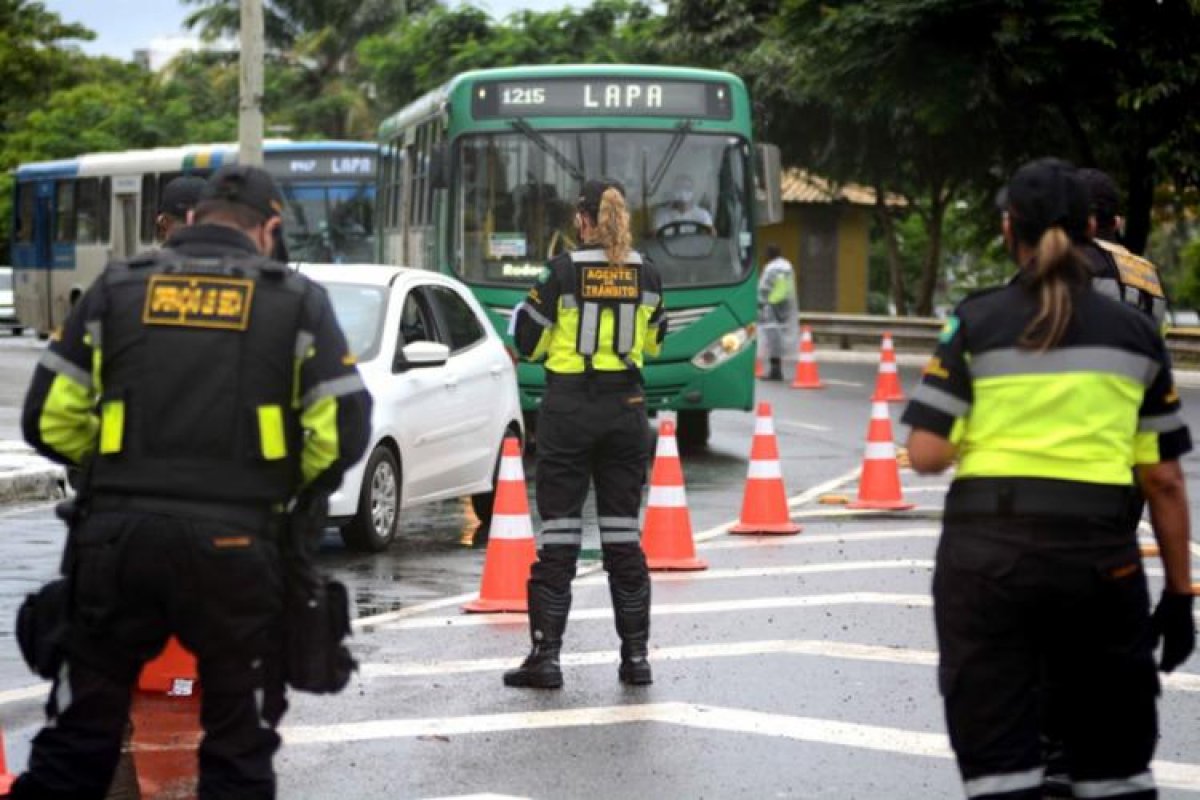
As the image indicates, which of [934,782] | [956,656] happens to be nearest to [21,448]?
[934,782]

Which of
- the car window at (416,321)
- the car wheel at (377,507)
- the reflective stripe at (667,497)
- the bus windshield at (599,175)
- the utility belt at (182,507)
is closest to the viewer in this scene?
the utility belt at (182,507)

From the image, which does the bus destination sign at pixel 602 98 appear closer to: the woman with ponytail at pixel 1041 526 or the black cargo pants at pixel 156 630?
the woman with ponytail at pixel 1041 526

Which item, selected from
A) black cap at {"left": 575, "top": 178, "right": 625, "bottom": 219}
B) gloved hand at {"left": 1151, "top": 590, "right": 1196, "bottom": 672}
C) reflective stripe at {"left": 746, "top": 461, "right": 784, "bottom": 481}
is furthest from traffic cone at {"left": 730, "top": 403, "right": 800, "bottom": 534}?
gloved hand at {"left": 1151, "top": 590, "right": 1196, "bottom": 672}

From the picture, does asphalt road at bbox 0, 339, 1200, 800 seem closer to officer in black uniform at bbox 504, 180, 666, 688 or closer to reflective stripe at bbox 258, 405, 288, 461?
officer in black uniform at bbox 504, 180, 666, 688

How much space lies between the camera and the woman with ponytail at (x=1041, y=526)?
536 cm

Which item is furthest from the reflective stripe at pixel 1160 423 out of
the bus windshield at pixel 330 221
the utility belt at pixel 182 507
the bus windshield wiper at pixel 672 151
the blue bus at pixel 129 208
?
the bus windshield at pixel 330 221

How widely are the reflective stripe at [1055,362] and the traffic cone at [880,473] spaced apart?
1006 centimetres

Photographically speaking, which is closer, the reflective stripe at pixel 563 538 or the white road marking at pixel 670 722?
the white road marking at pixel 670 722

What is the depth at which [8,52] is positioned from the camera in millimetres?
66688

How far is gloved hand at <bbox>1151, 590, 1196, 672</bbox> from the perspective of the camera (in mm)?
5820

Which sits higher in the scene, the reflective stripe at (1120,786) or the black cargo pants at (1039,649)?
the black cargo pants at (1039,649)

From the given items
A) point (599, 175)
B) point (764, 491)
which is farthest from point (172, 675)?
point (599, 175)

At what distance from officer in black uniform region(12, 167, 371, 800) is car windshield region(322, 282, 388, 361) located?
7.67 meters

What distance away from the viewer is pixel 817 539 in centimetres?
1402
